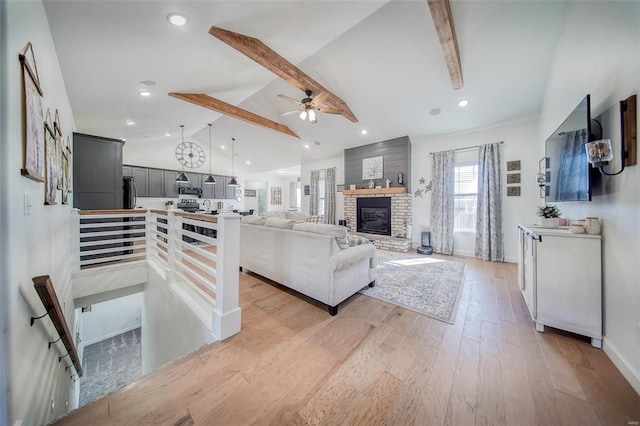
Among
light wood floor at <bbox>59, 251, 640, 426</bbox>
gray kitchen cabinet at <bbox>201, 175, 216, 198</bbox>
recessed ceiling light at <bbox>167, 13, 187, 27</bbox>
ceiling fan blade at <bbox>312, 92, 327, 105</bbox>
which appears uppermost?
ceiling fan blade at <bbox>312, 92, 327, 105</bbox>

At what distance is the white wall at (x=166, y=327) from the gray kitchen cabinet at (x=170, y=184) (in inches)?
190

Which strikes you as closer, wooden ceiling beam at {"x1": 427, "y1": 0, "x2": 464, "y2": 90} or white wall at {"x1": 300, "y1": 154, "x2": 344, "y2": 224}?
wooden ceiling beam at {"x1": 427, "y1": 0, "x2": 464, "y2": 90}

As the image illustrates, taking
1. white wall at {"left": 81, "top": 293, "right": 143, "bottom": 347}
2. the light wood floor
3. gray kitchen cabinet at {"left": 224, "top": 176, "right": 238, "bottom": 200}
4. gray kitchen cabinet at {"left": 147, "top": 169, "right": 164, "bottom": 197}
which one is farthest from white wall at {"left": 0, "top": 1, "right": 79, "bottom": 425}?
gray kitchen cabinet at {"left": 224, "top": 176, "right": 238, "bottom": 200}

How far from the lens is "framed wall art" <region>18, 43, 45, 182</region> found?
1.24 meters

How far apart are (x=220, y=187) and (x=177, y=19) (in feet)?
24.5

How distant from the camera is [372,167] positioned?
600cm

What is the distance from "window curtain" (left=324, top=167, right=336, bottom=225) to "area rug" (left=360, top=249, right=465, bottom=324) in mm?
2871

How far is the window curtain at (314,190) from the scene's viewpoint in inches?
302

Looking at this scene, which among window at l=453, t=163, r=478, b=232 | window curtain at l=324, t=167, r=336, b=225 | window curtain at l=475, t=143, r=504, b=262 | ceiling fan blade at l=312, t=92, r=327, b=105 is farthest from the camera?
window curtain at l=324, t=167, r=336, b=225

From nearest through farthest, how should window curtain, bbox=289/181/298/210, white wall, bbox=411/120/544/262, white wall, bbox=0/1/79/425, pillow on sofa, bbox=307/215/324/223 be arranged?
white wall, bbox=0/1/79/425 → white wall, bbox=411/120/544/262 → pillow on sofa, bbox=307/215/324/223 → window curtain, bbox=289/181/298/210

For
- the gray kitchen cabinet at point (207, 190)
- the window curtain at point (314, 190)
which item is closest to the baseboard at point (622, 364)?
the window curtain at point (314, 190)

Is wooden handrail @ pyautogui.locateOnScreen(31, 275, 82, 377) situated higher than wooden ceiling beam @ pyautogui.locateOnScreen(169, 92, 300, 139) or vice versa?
wooden ceiling beam @ pyautogui.locateOnScreen(169, 92, 300, 139)

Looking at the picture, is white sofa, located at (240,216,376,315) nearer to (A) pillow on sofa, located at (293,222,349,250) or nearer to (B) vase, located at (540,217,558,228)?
(A) pillow on sofa, located at (293,222,349,250)

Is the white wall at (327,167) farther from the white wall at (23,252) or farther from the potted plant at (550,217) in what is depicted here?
→ the white wall at (23,252)
